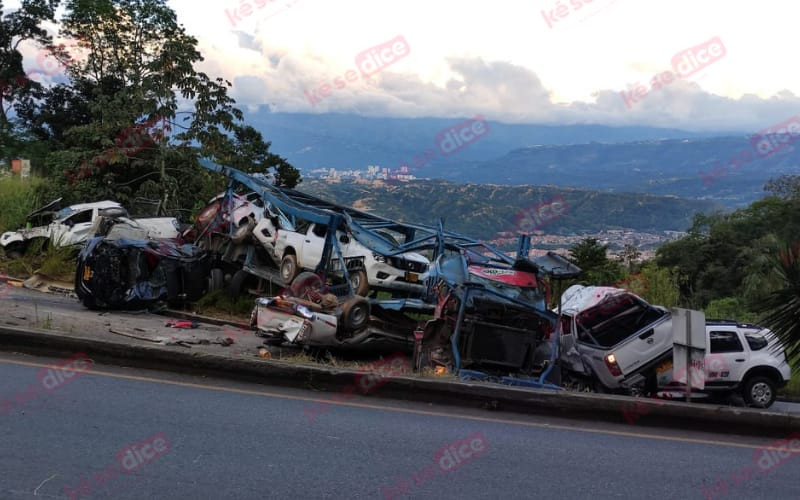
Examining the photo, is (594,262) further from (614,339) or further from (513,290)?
(513,290)

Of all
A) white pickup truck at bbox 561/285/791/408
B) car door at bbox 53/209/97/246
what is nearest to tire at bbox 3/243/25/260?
car door at bbox 53/209/97/246

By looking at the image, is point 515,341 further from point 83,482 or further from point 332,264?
point 83,482

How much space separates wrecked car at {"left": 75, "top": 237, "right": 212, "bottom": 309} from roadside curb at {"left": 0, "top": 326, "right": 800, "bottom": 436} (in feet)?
21.9

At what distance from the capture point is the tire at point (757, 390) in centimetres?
1258

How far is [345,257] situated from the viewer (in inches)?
567

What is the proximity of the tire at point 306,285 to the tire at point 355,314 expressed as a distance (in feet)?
4.38

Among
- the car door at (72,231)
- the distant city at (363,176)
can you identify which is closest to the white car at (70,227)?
the car door at (72,231)

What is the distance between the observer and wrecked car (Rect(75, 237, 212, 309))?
44.9 feet

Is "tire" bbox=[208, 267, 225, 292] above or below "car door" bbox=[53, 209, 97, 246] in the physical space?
below

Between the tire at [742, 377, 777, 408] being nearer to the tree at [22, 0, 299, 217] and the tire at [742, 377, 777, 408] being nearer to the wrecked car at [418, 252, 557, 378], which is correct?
the wrecked car at [418, 252, 557, 378]

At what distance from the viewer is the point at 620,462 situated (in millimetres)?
5777

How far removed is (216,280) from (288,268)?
187cm

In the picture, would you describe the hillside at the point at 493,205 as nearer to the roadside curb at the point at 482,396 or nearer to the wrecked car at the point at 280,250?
the wrecked car at the point at 280,250

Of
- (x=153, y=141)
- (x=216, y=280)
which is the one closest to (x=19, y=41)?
(x=153, y=141)
